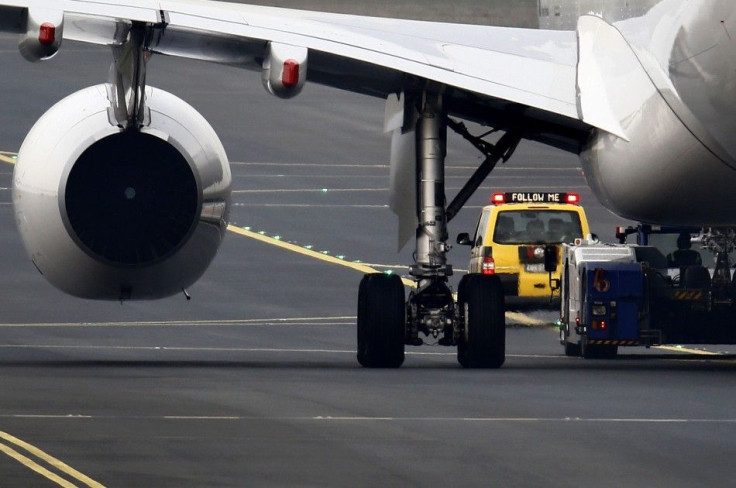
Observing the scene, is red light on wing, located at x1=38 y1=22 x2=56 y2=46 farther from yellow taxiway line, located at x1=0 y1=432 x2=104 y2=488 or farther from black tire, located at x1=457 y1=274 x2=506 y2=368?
black tire, located at x1=457 y1=274 x2=506 y2=368

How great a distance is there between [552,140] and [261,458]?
942 cm

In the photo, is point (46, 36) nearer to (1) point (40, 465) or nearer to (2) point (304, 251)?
(1) point (40, 465)

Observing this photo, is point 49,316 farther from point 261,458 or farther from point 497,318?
point 261,458

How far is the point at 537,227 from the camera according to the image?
3631cm

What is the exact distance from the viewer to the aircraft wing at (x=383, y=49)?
790 inches

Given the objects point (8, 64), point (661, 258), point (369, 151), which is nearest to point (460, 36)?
point (661, 258)

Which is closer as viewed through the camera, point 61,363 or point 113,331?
point 61,363

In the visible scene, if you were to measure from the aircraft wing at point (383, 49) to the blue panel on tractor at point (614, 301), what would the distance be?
2670 mm

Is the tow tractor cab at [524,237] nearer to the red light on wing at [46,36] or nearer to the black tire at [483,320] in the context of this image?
the black tire at [483,320]

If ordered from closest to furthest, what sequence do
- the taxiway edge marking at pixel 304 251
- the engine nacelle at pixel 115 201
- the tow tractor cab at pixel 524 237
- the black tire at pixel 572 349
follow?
the engine nacelle at pixel 115 201 < the black tire at pixel 572 349 < the tow tractor cab at pixel 524 237 < the taxiway edge marking at pixel 304 251

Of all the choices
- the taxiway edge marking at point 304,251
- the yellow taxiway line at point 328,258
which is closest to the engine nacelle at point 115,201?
the yellow taxiway line at point 328,258

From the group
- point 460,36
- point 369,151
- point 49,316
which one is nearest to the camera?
point 460,36

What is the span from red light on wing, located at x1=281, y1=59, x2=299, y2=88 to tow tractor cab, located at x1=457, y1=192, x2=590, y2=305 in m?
14.2

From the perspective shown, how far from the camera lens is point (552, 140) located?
76.0 ft
